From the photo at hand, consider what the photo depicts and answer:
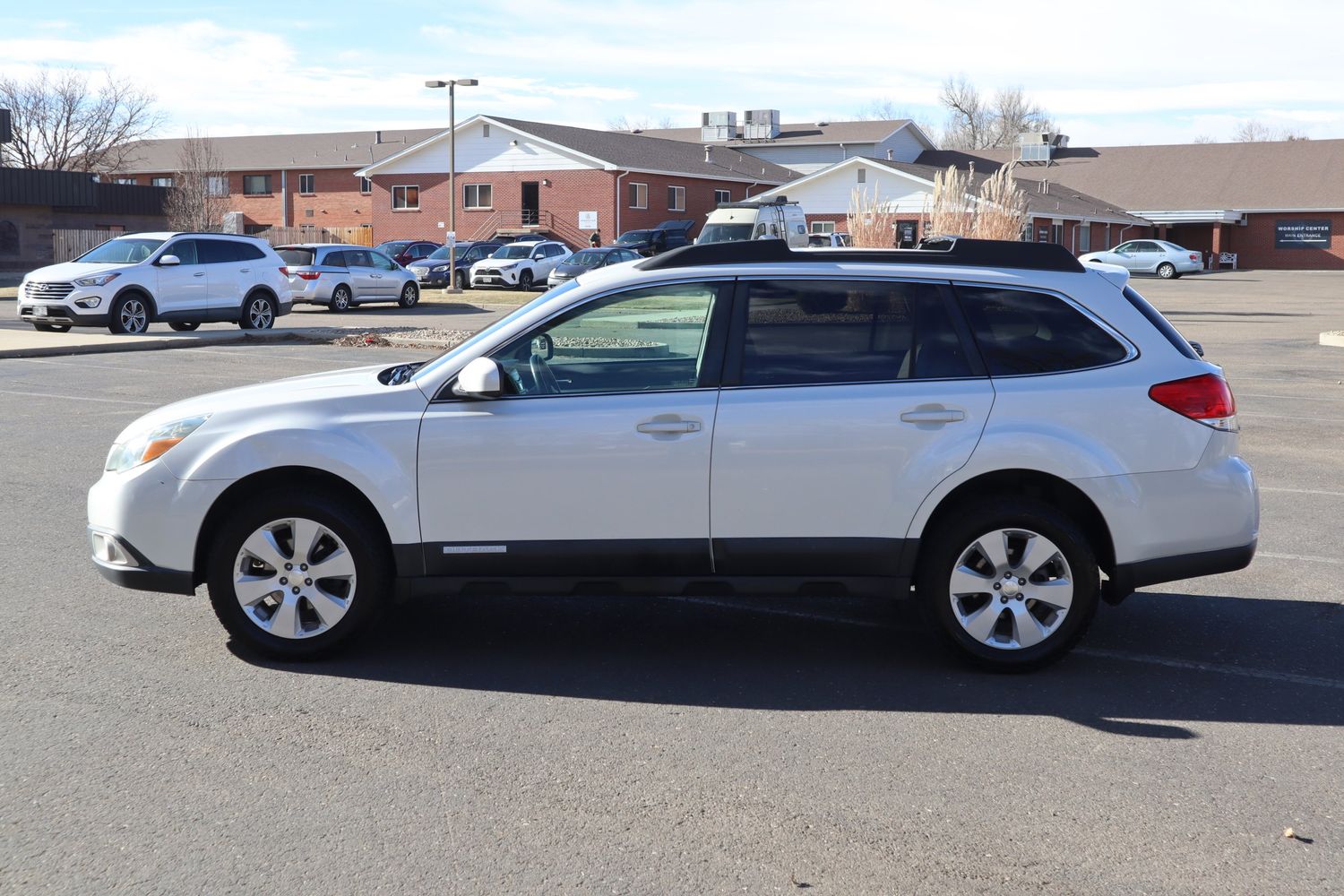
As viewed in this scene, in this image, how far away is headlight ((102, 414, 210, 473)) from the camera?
568 cm

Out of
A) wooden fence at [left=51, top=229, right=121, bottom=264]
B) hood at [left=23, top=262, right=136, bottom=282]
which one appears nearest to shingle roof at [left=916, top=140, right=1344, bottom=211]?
wooden fence at [left=51, top=229, right=121, bottom=264]

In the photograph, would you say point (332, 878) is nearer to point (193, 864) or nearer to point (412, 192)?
point (193, 864)

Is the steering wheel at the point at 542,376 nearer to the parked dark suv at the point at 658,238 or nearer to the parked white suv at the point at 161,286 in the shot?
the parked white suv at the point at 161,286

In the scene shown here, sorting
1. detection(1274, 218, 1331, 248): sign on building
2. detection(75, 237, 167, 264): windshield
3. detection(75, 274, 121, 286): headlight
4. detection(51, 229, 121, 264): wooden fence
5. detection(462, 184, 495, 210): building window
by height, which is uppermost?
detection(462, 184, 495, 210): building window

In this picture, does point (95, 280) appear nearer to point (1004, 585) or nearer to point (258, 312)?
point (258, 312)

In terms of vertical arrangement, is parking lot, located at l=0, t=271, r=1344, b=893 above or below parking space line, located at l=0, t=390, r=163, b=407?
below

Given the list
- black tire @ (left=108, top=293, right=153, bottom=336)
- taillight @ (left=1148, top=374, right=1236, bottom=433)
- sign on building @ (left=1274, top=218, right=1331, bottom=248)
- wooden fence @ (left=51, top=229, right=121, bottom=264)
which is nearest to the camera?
→ taillight @ (left=1148, top=374, right=1236, bottom=433)

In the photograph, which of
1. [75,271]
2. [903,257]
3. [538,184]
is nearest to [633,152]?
[538,184]

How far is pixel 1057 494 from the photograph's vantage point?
5684 mm

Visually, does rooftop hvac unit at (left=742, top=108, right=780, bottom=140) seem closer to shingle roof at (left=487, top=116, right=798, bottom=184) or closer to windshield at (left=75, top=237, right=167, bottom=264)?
shingle roof at (left=487, top=116, right=798, bottom=184)

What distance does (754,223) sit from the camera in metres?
39.8

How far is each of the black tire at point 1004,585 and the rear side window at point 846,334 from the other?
24.0 inches

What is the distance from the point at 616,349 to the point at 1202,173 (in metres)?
79.8

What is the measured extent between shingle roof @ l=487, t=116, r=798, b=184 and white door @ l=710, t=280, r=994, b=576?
180ft
